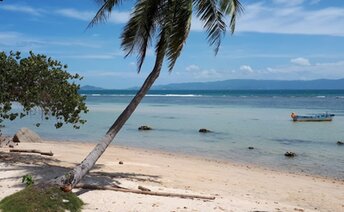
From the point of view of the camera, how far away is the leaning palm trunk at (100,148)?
9.07 meters

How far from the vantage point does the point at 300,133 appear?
3159 cm

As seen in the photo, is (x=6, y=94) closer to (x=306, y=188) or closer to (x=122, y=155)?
(x=122, y=155)

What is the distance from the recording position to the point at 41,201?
8.05 m

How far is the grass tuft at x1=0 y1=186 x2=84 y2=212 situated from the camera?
7.85 metres

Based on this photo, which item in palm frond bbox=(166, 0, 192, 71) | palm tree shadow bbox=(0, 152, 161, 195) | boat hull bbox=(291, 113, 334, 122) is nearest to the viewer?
palm frond bbox=(166, 0, 192, 71)

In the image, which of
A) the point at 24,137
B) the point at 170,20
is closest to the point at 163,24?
the point at 170,20

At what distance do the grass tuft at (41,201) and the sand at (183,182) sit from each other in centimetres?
37

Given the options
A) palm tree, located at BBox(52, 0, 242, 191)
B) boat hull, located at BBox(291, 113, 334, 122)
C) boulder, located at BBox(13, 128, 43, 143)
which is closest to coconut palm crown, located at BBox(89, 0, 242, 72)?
palm tree, located at BBox(52, 0, 242, 191)

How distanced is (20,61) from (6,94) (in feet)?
3.26

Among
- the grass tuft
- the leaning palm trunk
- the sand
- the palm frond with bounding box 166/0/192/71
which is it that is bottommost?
the sand

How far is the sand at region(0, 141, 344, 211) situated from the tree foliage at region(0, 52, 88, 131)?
1.77 m

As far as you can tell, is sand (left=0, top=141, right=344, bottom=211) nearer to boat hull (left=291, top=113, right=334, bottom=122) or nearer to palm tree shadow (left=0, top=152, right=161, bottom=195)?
palm tree shadow (left=0, top=152, right=161, bottom=195)

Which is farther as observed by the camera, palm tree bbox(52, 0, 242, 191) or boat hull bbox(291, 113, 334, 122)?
boat hull bbox(291, 113, 334, 122)

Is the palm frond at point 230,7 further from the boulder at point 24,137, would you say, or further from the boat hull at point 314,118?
the boat hull at point 314,118
